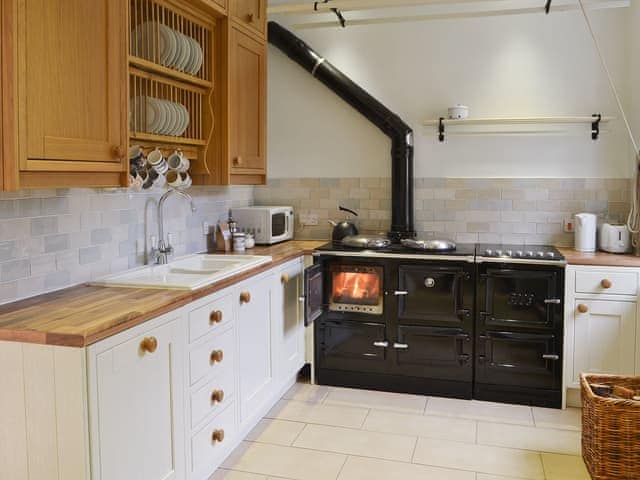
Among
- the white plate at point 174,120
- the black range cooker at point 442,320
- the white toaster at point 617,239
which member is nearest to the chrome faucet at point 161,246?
the white plate at point 174,120

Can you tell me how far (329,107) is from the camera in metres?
4.55

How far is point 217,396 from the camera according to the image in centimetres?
278

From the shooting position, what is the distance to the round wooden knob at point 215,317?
2.72 meters

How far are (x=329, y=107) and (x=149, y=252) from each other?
74.9 inches

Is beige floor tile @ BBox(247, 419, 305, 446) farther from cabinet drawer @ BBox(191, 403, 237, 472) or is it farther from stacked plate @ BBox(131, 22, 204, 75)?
stacked plate @ BBox(131, 22, 204, 75)

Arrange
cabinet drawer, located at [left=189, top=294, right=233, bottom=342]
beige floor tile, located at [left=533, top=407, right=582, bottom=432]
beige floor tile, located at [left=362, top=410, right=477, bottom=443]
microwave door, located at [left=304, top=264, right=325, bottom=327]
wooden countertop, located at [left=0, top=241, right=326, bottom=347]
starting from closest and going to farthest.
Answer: wooden countertop, located at [left=0, top=241, right=326, bottom=347] → cabinet drawer, located at [left=189, top=294, right=233, bottom=342] → beige floor tile, located at [left=362, top=410, right=477, bottom=443] → beige floor tile, located at [left=533, top=407, right=582, bottom=432] → microwave door, located at [left=304, top=264, right=325, bottom=327]

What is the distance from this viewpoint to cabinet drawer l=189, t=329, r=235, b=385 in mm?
2580

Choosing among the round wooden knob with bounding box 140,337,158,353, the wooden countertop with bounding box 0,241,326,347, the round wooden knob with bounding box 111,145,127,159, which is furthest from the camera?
the round wooden knob with bounding box 111,145,127,159

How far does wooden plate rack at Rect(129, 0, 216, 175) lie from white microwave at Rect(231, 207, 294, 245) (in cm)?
79

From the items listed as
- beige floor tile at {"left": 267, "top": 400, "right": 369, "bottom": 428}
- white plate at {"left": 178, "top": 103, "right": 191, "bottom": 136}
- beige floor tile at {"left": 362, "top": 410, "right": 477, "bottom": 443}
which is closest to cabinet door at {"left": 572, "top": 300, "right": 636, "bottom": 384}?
beige floor tile at {"left": 362, "top": 410, "right": 477, "bottom": 443}

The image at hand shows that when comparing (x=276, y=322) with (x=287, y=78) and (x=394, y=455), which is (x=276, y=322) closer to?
(x=394, y=455)

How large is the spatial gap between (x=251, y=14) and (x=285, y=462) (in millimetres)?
2459

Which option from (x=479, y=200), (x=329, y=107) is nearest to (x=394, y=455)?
(x=479, y=200)

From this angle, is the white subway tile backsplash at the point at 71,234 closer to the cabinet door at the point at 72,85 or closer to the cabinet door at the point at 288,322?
the cabinet door at the point at 72,85
